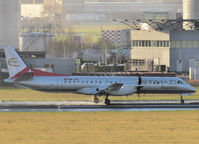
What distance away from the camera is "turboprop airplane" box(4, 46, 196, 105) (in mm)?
41906

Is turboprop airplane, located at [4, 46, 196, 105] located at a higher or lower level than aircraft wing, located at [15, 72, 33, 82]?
lower

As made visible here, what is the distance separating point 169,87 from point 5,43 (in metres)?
97.2

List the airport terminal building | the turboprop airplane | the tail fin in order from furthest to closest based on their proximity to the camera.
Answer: the airport terminal building
the tail fin
the turboprop airplane

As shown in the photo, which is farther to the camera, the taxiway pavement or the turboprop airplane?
the turboprop airplane

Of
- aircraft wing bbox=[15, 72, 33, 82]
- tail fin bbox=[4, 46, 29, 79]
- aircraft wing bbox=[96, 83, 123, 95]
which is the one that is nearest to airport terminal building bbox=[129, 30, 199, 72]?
aircraft wing bbox=[96, 83, 123, 95]

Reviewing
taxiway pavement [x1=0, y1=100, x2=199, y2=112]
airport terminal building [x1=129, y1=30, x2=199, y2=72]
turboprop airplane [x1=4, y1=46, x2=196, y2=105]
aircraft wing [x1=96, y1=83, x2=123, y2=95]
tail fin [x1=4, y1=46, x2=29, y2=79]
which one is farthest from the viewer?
airport terminal building [x1=129, y1=30, x2=199, y2=72]

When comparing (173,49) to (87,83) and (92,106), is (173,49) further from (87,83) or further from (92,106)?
(92,106)

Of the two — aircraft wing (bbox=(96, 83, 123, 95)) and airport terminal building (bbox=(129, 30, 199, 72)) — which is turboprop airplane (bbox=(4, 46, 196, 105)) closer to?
aircraft wing (bbox=(96, 83, 123, 95))

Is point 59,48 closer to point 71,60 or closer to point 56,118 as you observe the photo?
point 71,60

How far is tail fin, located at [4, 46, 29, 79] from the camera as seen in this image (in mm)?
43312

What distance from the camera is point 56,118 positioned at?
109 feet

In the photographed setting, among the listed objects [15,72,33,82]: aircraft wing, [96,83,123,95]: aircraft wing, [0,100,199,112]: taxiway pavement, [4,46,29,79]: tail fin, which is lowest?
[0,100,199,112]: taxiway pavement

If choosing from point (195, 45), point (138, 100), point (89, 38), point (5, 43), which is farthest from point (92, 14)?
point (138, 100)

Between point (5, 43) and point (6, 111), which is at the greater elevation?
point (5, 43)
